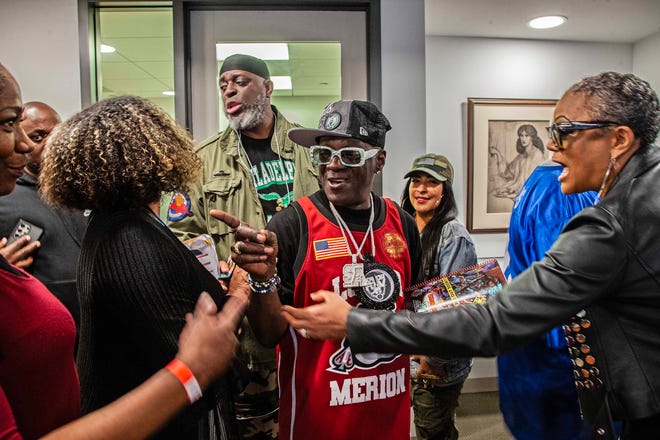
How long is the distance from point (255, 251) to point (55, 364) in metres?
0.65

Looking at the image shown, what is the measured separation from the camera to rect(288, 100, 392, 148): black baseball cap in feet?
5.88

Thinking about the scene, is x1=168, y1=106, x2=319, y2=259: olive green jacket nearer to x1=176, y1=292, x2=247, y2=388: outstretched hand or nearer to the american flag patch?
the american flag patch

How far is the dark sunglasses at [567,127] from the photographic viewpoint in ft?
4.50

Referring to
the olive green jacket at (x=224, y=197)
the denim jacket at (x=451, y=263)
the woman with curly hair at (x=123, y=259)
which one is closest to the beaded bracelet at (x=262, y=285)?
the woman with curly hair at (x=123, y=259)

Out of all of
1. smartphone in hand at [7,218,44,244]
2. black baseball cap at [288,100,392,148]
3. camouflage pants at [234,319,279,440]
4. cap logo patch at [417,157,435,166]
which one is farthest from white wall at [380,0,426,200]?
smartphone in hand at [7,218,44,244]

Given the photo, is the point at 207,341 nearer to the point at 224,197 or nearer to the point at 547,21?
the point at 224,197

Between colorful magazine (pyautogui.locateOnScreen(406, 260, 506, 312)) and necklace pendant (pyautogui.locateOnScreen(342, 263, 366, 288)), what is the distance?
0.23m

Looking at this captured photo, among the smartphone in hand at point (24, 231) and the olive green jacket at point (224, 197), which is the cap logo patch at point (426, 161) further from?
→ the smartphone in hand at point (24, 231)

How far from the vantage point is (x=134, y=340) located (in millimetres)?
1146

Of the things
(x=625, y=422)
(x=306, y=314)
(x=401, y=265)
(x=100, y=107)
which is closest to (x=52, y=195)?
(x=100, y=107)

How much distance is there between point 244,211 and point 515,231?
141cm

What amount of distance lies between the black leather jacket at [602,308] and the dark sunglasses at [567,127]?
5.7 inches

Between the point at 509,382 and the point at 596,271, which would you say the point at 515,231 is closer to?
the point at 509,382

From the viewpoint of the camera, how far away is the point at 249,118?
8.66ft
